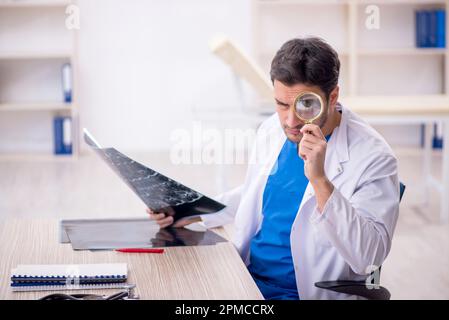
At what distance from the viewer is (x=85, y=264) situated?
144 cm

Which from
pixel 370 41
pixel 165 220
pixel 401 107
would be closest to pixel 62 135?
pixel 370 41

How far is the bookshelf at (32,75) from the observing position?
18.0 feet

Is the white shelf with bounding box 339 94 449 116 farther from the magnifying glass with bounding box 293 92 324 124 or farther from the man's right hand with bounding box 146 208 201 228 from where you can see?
the magnifying glass with bounding box 293 92 324 124

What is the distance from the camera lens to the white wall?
18.2 feet

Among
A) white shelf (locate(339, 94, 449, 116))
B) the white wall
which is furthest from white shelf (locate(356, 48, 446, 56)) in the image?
white shelf (locate(339, 94, 449, 116))

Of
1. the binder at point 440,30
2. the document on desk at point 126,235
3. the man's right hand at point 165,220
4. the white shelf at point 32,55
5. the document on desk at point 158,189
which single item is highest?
the binder at point 440,30

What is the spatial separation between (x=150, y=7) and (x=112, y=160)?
13.5 feet

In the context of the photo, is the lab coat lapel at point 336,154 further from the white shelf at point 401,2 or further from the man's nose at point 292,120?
the white shelf at point 401,2

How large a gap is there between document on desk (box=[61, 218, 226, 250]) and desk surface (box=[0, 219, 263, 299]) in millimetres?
32

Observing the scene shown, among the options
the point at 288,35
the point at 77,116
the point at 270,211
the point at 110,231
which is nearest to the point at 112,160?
the point at 110,231

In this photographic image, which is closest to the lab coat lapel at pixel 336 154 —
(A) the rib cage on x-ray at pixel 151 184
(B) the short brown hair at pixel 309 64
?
(B) the short brown hair at pixel 309 64

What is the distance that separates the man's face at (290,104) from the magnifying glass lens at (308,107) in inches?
2.9
